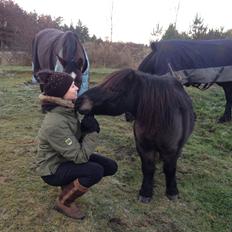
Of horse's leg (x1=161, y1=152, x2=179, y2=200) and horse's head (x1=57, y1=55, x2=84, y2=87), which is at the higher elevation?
horse's head (x1=57, y1=55, x2=84, y2=87)

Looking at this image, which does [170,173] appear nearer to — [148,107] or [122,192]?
[122,192]

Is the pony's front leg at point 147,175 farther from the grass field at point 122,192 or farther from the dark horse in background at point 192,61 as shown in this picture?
the dark horse in background at point 192,61

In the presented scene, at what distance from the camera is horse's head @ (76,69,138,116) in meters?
2.59

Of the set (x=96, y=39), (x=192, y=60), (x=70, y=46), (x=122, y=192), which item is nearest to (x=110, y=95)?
(x=122, y=192)

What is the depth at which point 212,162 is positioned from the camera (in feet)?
14.4

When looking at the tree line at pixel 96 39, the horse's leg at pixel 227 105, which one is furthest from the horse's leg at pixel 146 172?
the tree line at pixel 96 39

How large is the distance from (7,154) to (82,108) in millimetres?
1768

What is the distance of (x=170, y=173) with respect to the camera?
3.21m

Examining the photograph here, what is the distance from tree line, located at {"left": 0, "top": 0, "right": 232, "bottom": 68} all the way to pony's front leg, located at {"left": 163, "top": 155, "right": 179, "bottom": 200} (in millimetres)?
10891

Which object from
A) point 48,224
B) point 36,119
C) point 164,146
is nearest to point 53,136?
point 48,224

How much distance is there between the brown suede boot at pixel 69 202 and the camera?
266cm

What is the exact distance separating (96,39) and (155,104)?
1699 cm

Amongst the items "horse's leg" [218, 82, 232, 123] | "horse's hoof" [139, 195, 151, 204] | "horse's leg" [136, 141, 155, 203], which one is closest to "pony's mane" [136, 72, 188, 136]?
"horse's leg" [136, 141, 155, 203]

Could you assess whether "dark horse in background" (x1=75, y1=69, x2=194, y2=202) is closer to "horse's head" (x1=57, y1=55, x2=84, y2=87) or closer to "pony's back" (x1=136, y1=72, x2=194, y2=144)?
"pony's back" (x1=136, y1=72, x2=194, y2=144)
